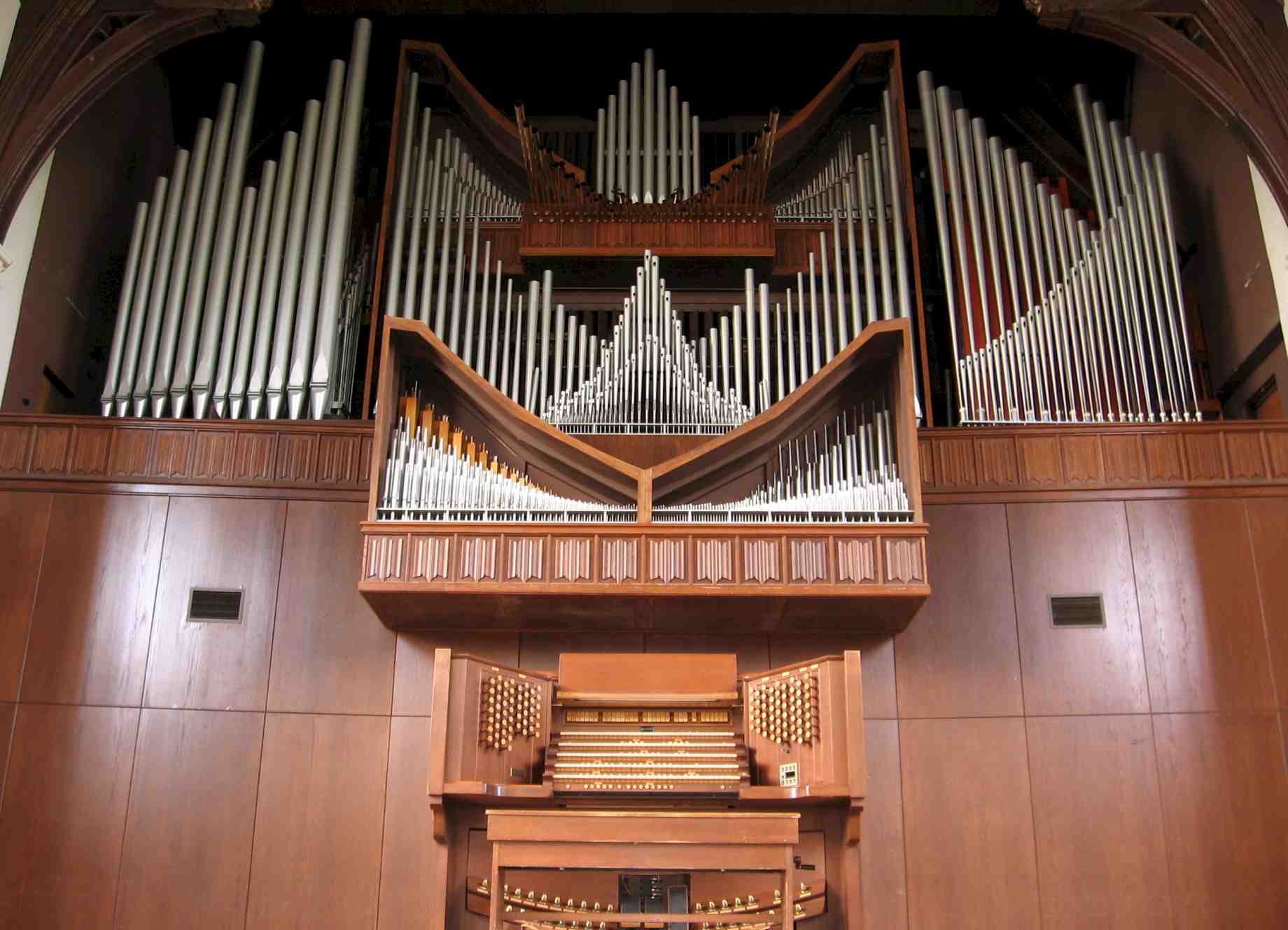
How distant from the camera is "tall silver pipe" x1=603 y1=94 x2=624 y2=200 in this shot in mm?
10508

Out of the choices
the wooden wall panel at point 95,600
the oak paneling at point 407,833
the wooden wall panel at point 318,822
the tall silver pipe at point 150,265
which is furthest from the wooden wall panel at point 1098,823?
the tall silver pipe at point 150,265

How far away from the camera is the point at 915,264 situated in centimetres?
977

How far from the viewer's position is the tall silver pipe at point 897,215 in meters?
9.59

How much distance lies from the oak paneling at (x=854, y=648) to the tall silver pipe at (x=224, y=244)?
14.3 ft

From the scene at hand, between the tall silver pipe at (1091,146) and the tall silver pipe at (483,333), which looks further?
the tall silver pipe at (1091,146)

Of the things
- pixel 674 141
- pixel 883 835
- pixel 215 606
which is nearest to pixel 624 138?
pixel 674 141

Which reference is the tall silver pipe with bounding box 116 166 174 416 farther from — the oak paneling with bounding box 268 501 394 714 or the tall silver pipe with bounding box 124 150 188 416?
the oak paneling with bounding box 268 501 394 714

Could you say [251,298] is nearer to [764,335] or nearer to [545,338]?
[545,338]

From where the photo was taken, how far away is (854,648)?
28.0 ft

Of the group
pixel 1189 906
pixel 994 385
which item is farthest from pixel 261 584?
pixel 1189 906

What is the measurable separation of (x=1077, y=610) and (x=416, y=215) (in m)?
5.72

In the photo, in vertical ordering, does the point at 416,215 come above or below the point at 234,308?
above

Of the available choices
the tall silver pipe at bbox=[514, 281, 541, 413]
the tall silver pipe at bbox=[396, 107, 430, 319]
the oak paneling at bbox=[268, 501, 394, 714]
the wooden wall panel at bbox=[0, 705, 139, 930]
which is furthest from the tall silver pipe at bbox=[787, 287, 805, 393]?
the wooden wall panel at bbox=[0, 705, 139, 930]

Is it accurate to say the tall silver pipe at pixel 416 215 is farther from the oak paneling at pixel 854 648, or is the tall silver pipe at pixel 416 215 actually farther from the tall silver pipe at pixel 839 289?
the oak paneling at pixel 854 648
